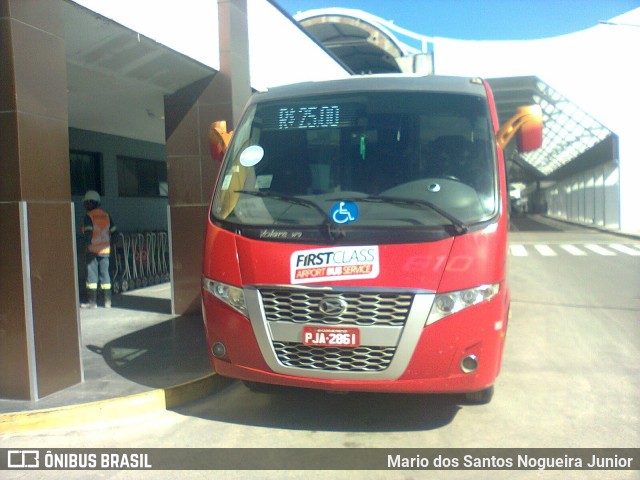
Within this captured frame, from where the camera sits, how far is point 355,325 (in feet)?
14.2

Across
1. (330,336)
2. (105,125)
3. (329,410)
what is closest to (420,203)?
(330,336)

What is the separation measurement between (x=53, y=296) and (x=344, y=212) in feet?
9.05

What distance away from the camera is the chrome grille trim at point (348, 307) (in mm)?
4297

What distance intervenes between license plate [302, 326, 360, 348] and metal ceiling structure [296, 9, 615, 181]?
20.9 metres

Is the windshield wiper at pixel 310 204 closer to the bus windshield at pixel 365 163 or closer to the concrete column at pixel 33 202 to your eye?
the bus windshield at pixel 365 163

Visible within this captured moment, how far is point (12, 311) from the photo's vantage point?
5.23 meters

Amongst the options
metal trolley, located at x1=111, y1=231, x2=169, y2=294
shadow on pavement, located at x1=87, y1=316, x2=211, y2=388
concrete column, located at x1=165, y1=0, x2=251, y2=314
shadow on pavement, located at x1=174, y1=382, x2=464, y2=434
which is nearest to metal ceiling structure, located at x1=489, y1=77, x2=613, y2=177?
metal trolley, located at x1=111, y1=231, x2=169, y2=294

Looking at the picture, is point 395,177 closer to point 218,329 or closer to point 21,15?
point 218,329

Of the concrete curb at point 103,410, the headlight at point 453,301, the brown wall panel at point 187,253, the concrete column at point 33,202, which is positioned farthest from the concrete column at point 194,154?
the headlight at point 453,301

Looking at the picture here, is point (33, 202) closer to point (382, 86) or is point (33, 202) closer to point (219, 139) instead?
point (219, 139)

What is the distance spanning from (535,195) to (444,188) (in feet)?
283

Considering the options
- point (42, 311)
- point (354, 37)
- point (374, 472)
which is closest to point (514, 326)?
point (374, 472)

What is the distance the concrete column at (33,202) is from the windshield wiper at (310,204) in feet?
5.71

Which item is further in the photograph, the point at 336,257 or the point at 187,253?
the point at 187,253
